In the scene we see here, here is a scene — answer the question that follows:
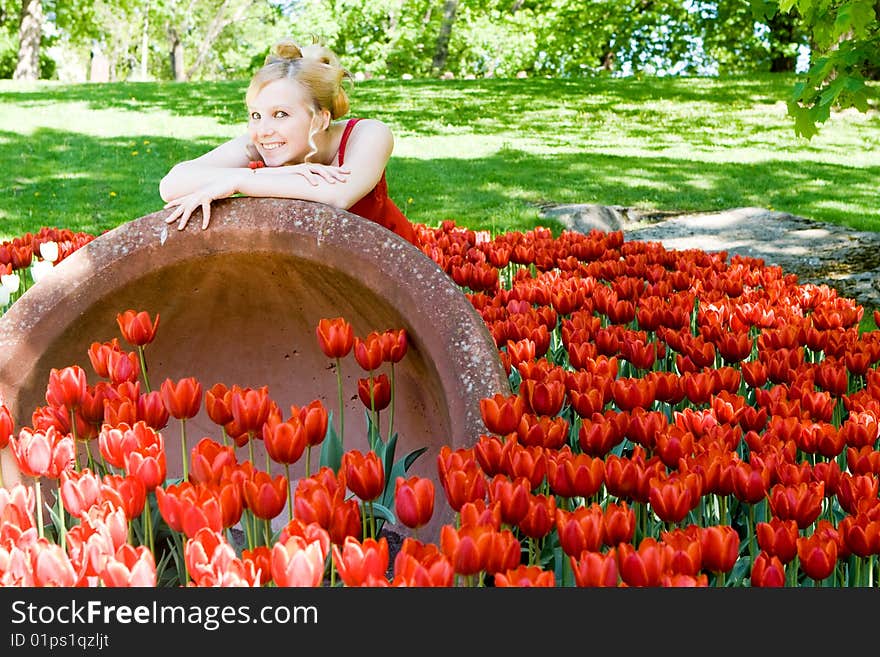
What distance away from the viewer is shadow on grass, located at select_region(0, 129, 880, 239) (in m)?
9.31

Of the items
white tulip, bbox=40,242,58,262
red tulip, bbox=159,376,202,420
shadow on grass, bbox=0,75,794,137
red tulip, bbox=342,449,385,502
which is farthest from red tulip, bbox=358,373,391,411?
shadow on grass, bbox=0,75,794,137

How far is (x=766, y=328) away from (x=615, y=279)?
100cm

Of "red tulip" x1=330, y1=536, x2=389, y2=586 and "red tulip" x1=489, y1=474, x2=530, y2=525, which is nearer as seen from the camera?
"red tulip" x1=330, y1=536, x2=389, y2=586

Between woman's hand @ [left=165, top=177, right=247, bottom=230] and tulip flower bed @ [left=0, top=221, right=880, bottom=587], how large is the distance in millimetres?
435

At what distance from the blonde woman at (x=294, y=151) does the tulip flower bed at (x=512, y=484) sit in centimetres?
60

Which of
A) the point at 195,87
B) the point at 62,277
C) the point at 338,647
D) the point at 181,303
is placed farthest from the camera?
the point at 195,87

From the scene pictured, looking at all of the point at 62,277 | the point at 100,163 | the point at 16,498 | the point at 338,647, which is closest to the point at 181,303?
the point at 62,277

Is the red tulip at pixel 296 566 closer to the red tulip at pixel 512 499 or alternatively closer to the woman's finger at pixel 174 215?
the red tulip at pixel 512 499

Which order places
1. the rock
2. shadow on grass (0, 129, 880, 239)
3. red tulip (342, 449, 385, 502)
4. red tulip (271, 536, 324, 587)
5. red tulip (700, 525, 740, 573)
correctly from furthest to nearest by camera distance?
shadow on grass (0, 129, 880, 239)
the rock
red tulip (342, 449, 385, 502)
red tulip (700, 525, 740, 573)
red tulip (271, 536, 324, 587)

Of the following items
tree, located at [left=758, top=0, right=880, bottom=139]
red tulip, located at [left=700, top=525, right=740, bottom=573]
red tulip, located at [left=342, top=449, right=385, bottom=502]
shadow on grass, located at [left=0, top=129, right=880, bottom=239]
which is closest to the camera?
red tulip, located at [left=700, top=525, right=740, bottom=573]

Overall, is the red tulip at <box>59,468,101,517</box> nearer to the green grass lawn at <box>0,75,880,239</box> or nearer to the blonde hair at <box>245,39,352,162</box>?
the blonde hair at <box>245,39,352,162</box>

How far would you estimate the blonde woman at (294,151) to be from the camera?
3041mm

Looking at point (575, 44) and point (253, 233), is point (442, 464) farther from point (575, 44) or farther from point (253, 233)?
point (575, 44)

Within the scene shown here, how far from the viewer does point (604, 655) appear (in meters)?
1.56
